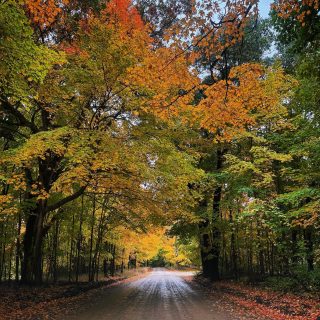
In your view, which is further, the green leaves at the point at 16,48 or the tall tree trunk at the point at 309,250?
the tall tree trunk at the point at 309,250

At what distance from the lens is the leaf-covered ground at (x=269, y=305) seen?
11.6 meters

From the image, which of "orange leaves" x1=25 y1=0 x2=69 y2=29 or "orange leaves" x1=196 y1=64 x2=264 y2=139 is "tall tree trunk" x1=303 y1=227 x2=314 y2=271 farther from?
"orange leaves" x1=25 y1=0 x2=69 y2=29

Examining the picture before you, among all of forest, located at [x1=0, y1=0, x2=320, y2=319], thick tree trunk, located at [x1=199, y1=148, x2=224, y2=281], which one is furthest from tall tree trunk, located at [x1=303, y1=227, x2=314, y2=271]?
thick tree trunk, located at [x1=199, y1=148, x2=224, y2=281]

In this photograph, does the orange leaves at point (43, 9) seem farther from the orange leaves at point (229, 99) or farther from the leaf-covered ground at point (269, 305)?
the leaf-covered ground at point (269, 305)

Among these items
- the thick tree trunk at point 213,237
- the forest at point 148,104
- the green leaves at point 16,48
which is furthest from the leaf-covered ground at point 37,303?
the thick tree trunk at point 213,237

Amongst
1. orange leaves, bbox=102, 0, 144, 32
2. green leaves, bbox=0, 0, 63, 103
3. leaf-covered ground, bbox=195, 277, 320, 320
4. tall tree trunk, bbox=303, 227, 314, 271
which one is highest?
orange leaves, bbox=102, 0, 144, 32

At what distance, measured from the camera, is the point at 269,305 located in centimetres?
1368

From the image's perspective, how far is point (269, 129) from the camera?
66.2ft

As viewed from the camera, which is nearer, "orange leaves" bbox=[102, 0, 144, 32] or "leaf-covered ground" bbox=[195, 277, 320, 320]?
"leaf-covered ground" bbox=[195, 277, 320, 320]

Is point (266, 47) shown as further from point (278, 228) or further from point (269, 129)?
point (278, 228)

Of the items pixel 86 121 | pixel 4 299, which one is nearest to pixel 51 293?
pixel 4 299

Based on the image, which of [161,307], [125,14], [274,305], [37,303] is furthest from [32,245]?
[125,14]

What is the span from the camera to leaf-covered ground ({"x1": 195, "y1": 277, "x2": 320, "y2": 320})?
11602 millimetres

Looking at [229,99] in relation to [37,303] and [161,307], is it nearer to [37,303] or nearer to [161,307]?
[161,307]
